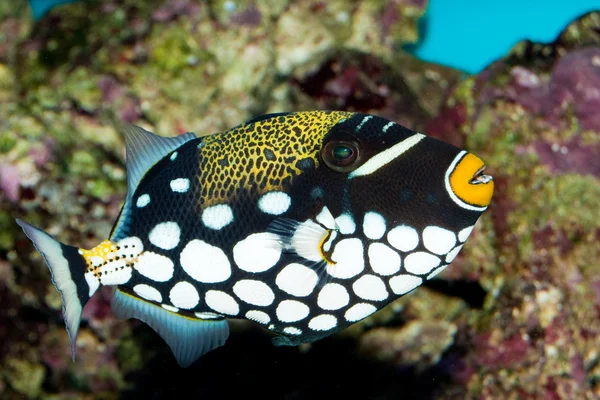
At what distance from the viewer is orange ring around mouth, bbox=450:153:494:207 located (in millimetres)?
1698

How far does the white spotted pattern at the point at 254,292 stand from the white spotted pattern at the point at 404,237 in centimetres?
53

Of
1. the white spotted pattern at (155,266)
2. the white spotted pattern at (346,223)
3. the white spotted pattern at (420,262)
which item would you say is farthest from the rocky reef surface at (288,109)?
the white spotted pattern at (346,223)

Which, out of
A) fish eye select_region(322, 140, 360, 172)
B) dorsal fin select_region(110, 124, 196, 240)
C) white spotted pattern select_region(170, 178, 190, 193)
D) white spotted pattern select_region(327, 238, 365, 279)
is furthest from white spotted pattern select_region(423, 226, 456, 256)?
dorsal fin select_region(110, 124, 196, 240)

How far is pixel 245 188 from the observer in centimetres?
193

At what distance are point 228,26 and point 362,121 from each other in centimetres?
319

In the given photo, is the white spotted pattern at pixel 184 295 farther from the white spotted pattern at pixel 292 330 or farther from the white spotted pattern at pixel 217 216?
the white spotted pattern at pixel 292 330

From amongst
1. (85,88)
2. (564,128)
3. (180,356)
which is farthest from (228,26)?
(180,356)

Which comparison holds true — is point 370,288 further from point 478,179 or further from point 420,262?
point 478,179

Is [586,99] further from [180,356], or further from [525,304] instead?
[180,356]

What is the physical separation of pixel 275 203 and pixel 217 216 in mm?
245

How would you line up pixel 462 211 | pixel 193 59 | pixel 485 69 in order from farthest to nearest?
1. pixel 193 59
2. pixel 485 69
3. pixel 462 211

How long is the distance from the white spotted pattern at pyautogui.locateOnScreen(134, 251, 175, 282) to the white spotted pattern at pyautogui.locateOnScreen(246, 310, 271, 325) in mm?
360

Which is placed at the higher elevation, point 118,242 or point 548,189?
point 548,189

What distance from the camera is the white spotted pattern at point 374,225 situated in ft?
5.95
